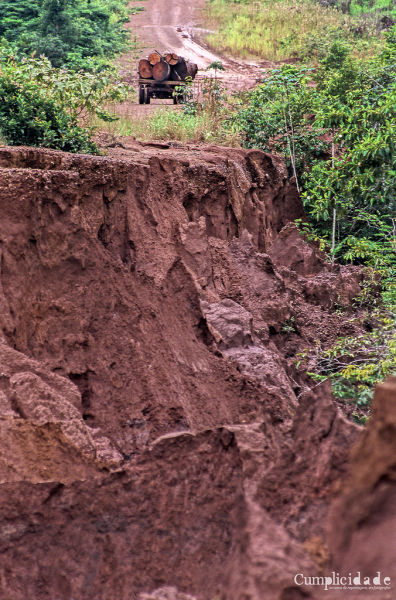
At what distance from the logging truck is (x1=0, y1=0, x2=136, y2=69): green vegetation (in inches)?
55.1

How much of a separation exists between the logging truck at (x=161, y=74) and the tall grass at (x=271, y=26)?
224 inches

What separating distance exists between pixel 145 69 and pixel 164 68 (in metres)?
0.43

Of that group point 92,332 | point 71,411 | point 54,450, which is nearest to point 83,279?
point 92,332

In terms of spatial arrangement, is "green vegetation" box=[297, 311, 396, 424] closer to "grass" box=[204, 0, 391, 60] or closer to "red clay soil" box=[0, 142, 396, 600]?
"red clay soil" box=[0, 142, 396, 600]

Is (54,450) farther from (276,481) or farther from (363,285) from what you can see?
(363,285)

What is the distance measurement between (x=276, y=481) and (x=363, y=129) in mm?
7896

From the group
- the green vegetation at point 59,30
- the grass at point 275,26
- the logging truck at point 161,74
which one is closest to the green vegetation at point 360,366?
the logging truck at point 161,74

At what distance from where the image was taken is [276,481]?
266cm

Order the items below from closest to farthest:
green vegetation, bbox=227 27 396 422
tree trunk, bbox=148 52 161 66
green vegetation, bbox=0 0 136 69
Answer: green vegetation, bbox=227 27 396 422 < tree trunk, bbox=148 52 161 66 < green vegetation, bbox=0 0 136 69

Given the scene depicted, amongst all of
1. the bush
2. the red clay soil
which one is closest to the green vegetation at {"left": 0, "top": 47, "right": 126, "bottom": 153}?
the bush

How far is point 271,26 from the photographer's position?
21.7 meters

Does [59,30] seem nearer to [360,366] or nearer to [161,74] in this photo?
[161,74]

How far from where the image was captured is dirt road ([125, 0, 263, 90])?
18500 millimetres

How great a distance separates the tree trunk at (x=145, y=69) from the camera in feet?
47.6
